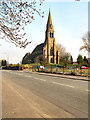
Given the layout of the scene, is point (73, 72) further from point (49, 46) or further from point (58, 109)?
point (49, 46)

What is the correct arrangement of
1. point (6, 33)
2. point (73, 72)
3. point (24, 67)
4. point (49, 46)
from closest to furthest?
point (6, 33) → point (73, 72) → point (24, 67) → point (49, 46)

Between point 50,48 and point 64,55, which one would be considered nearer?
point 64,55

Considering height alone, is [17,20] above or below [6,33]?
above

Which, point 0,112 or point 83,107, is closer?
point 0,112

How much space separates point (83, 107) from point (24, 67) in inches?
1973

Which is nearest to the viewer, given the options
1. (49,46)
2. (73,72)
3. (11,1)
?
(11,1)

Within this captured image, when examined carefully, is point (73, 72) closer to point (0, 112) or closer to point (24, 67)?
point (0, 112)

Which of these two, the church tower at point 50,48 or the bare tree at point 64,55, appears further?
the church tower at point 50,48

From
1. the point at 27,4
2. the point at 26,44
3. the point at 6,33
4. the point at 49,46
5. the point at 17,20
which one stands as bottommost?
the point at 26,44

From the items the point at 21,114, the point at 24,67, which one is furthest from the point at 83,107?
the point at 24,67

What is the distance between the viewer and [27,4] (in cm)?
431

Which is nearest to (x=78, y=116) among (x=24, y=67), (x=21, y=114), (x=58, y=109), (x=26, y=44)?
(x=58, y=109)

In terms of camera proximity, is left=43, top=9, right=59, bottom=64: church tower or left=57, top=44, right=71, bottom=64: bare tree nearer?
left=57, top=44, right=71, bottom=64: bare tree

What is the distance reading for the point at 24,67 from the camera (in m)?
54.5
